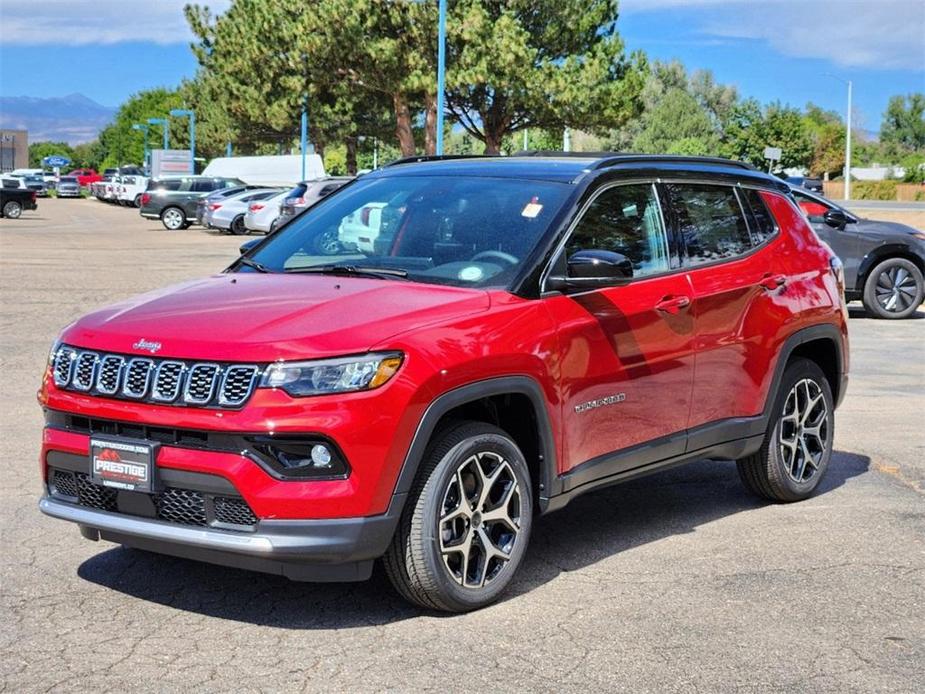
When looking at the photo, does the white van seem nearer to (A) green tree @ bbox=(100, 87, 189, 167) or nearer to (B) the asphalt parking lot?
(B) the asphalt parking lot

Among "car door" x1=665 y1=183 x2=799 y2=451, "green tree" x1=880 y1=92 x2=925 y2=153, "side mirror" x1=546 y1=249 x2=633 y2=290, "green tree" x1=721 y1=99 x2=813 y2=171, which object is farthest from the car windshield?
"green tree" x1=880 y1=92 x2=925 y2=153

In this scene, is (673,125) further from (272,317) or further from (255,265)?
(272,317)

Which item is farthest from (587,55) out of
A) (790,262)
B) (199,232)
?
(790,262)

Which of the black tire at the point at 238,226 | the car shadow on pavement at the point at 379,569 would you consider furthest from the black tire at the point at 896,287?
the black tire at the point at 238,226

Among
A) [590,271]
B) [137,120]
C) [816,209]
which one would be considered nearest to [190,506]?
[590,271]

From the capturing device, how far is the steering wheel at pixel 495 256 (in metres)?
5.52

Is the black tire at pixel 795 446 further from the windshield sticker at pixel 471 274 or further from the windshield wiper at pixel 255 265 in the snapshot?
the windshield wiper at pixel 255 265

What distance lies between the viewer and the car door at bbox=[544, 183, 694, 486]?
550 cm

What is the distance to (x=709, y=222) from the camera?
261 inches

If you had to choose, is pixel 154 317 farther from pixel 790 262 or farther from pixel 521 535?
pixel 790 262

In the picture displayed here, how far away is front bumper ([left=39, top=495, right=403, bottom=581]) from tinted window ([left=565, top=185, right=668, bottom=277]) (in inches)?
67.2

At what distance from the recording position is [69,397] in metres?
4.97

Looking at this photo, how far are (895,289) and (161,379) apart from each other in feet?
48.0

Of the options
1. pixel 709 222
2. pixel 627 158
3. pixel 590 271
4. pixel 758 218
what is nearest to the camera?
pixel 590 271
